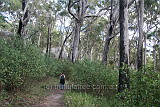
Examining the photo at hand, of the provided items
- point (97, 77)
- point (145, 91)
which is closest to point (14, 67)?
point (97, 77)

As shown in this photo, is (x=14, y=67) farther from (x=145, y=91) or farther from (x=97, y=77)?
(x=145, y=91)

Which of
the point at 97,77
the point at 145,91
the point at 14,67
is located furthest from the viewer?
the point at 97,77

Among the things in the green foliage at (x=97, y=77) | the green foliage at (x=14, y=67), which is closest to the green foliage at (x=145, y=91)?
the green foliage at (x=97, y=77)

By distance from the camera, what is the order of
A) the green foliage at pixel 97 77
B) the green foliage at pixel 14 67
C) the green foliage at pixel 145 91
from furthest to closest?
1. the green foliage at pixel 97 77
2. the green foliage at pixel 14 67
3. the green foliage at pixel 145 91

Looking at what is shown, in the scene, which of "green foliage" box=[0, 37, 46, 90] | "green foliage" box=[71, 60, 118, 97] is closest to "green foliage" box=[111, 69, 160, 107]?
"green foliage" box=[71, 60, 118, 97]

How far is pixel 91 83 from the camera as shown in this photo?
26.5ft

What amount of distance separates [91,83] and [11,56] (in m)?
3.79

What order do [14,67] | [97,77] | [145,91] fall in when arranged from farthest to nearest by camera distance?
[97,77] < [14,67] < [145,91]

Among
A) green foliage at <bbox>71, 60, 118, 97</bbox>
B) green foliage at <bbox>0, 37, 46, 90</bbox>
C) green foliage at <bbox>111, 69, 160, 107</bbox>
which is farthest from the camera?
green foliage at <bbox>71, 60, 118, 97</bbox>

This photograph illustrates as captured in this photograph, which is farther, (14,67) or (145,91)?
(14,67)

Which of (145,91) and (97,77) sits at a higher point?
(145,91)

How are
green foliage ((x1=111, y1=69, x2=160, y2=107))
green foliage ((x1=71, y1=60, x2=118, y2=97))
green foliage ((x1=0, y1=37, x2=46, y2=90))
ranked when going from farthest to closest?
green foliage ((x1=71, y1=60, x2=118, y2=97)) → green foliage ((x1=0, y1=37, x2=46, y2=90)) → green foliage ((x1=111, y1=69, x2=160, y2=107))

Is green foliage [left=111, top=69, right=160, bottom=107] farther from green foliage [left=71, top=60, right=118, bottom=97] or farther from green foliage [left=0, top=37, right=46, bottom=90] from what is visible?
green foliage [left=0, top=37, right=46, bottom=90]

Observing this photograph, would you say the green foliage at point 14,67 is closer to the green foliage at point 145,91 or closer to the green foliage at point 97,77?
the green foliage at point 97,77
